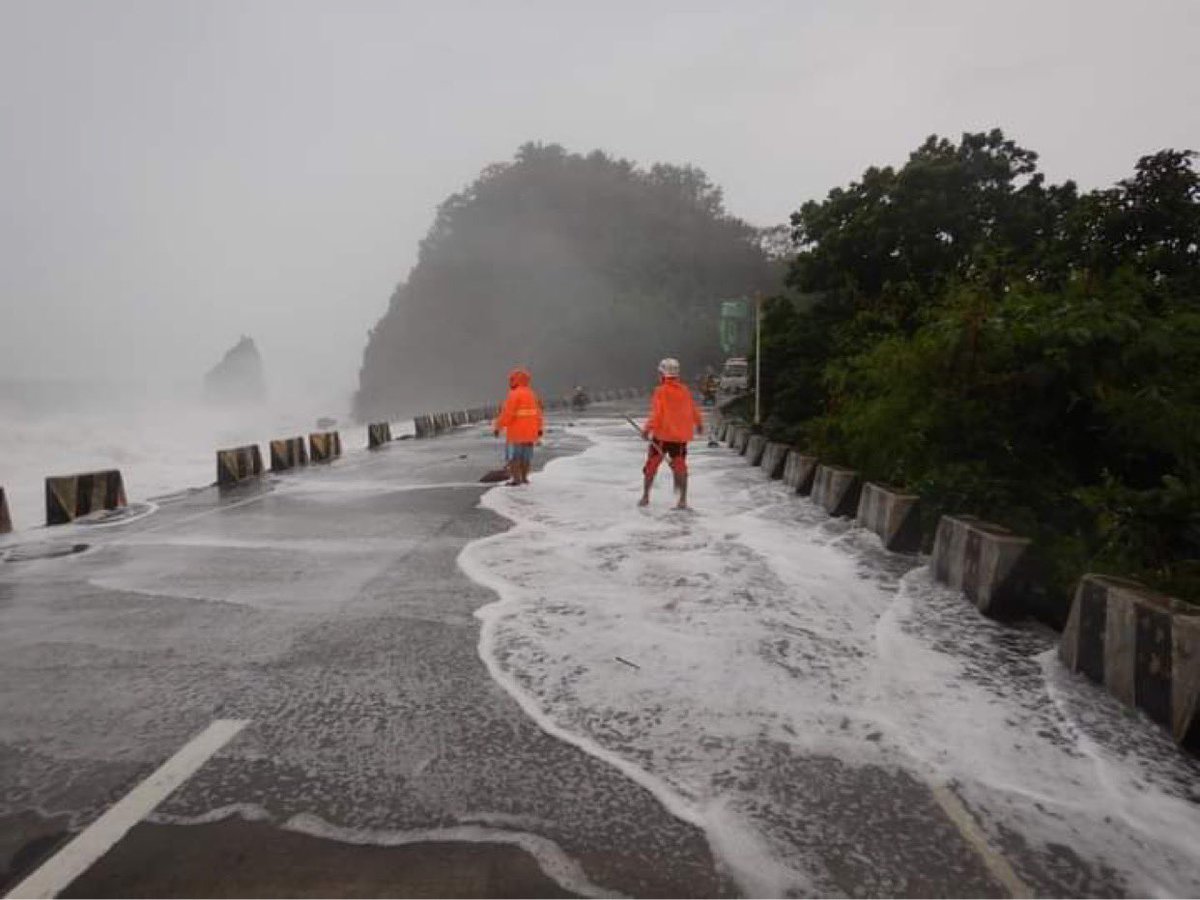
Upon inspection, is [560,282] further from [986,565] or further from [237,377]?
[237,377]

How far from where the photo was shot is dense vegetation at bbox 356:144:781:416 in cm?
8031

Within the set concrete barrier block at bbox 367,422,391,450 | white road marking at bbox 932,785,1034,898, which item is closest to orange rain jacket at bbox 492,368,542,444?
white road marking at bbox 932,785,1034,898

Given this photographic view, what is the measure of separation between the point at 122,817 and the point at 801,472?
1009 cm

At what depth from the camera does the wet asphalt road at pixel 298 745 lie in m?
2.47

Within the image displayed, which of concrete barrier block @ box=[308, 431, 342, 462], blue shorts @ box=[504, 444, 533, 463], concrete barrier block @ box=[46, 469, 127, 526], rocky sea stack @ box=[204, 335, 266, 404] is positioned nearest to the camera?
concrete barrier block @ box=[46, 469, 127, 526]

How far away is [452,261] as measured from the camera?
94.4 m

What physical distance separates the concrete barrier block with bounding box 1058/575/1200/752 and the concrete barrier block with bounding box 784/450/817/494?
276 inches

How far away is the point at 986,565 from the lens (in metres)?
5.48

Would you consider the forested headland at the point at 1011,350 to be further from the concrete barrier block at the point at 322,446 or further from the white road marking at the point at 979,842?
the concrete barrier block at the point at 322,446

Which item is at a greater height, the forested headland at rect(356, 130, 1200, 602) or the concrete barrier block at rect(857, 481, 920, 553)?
the forested headland at rect(356, 130, 1200, 602)

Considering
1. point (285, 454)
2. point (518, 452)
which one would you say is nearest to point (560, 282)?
point (285, 454)

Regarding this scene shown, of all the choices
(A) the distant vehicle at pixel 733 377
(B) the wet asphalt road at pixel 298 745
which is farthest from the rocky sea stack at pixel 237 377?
(B) the wet asphalt road at pixel 298 745

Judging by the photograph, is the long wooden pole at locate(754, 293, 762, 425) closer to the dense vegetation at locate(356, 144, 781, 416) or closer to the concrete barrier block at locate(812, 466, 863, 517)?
the concrete barrier block at locate(812, 466, 863, 517)

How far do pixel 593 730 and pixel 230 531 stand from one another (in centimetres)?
697
